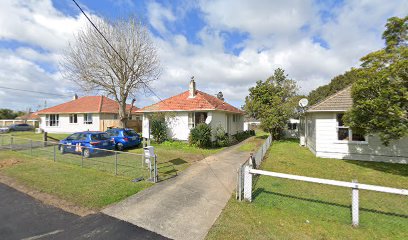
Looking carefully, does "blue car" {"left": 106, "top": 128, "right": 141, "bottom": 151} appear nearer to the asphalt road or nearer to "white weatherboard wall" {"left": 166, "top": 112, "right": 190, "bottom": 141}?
"white weatherboard wall" {"left": 166, "top": 112, "right": 190, "bottom": 141}

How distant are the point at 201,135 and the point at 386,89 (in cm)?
1058

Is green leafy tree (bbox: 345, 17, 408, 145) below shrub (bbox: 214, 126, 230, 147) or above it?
above

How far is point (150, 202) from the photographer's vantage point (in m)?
5.80

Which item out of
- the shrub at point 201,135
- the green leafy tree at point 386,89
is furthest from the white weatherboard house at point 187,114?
the green leafy tree at point 386,89

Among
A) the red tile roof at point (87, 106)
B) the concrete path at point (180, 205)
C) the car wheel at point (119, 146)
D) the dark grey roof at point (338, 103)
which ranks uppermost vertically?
the red tile roof at point (87, 106)

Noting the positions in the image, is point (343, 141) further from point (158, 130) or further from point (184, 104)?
point (158, 130)

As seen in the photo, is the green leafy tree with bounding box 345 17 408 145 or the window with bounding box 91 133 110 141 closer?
the green leafy tree with bounding box 345 17 408 145

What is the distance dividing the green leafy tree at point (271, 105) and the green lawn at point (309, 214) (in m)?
13.2

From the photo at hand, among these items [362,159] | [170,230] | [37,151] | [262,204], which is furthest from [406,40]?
[37,151]

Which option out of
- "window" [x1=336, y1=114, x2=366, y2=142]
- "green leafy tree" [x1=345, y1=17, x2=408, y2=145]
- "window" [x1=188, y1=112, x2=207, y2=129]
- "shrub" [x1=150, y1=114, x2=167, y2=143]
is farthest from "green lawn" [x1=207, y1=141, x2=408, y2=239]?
"shrub" [x1=150, y1=114, x2=167, y2=143]

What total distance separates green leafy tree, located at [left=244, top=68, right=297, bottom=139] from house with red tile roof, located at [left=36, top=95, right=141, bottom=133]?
15.2m

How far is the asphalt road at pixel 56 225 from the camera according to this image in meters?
4.18

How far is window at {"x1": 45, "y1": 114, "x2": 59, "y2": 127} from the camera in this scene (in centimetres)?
2947

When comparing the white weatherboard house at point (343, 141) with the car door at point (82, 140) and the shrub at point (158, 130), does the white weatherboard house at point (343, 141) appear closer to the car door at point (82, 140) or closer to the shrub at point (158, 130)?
the shrub at point (158, 130)
